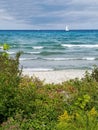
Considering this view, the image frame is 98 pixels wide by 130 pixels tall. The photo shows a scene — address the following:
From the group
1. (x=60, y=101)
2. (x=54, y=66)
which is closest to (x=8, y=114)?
(x=60, y=101)

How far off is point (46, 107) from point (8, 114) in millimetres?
812

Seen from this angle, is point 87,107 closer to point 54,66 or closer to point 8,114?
point 8,114

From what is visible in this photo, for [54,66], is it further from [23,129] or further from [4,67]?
[23,129]

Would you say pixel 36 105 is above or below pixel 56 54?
below

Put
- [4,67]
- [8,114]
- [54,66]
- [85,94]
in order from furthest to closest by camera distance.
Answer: [54,66] → [4,67] → [85,94] → [8,114]

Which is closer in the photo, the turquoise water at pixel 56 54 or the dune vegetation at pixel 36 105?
the dune vegetation at pixel 36 105

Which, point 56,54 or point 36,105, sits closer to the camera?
point 36,105

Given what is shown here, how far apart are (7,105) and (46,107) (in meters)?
0.81

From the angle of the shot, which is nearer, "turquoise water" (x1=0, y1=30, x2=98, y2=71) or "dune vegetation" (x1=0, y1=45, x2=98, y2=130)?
"dune vegetation" (x1=0, y1=45, x2=98, y2=130)

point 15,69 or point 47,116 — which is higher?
point 15,69

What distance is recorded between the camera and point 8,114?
797 centimetres

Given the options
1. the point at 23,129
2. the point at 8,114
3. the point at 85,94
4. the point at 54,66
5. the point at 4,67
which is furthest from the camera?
the point at 54,66

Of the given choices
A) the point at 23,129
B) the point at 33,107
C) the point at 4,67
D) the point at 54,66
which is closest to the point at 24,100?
the point at 33,107

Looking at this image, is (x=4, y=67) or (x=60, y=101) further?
(x=4, y=67)
